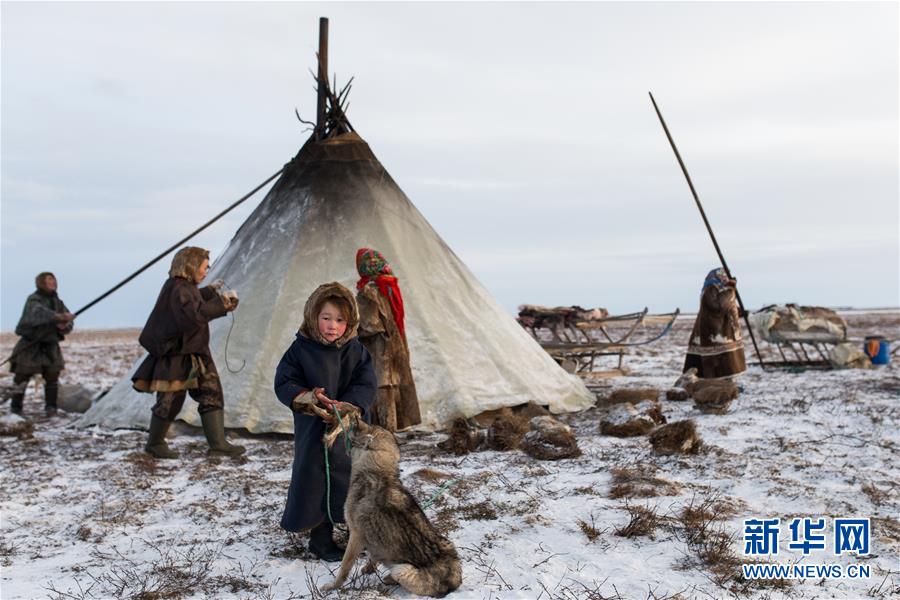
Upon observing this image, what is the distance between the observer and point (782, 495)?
16.3ft

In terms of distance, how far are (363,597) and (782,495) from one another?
3.26 metres

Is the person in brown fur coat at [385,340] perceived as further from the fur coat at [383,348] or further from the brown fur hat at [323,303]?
the brown fur hat at [323,303]

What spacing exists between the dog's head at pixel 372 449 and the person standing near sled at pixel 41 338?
24.6 ft

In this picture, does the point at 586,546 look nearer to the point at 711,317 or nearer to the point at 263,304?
the point at 263,304

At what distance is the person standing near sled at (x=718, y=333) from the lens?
10141 mm

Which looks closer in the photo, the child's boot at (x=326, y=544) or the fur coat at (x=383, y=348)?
the child's boot at (x=326, y=544)

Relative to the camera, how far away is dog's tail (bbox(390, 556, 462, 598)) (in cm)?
318

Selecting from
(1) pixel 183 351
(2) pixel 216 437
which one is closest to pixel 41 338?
(1) pixel 183 351

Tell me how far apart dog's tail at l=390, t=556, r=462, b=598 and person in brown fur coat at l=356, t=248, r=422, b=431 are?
9.85ft

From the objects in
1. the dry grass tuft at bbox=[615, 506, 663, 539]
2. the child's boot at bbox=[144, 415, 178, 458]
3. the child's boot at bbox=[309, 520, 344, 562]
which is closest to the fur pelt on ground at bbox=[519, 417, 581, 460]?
the dry grass tuft at bbox=[615, 506, 663, 539]

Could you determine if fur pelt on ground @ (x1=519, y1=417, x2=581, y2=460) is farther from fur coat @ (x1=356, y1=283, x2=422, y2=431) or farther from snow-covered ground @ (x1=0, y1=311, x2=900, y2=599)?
fur coat @ (x1=356, y1=283, x2=422, y2=431)

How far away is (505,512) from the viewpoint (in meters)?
4.59

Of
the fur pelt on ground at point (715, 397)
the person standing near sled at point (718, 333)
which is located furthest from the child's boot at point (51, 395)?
the person standing near sled at point (718, 333)

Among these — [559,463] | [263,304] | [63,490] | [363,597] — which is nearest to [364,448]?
[363,597]
